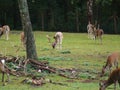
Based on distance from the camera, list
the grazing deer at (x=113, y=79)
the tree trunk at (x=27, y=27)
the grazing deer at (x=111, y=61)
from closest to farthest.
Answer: the grazing deer at (x=113, y=79), the grazing deer at (x=111, y=61), the tree trunk at (x=27, y=27)

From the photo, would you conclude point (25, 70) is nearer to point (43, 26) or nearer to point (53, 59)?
point (53, 59)

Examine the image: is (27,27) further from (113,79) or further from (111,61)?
(113,79)

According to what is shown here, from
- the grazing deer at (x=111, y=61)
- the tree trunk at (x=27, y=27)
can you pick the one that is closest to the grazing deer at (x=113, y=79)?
the grazing deer at (x=111, y=61)

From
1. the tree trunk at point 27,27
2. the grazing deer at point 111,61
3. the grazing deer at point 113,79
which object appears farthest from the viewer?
the tree trunk at point 27,27

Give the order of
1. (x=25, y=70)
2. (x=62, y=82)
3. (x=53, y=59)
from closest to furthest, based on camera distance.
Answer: (x=62, y=82) < (x=25, y=70) < (x=53, y=59)

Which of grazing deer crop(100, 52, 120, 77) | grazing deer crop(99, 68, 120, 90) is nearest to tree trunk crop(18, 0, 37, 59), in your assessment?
grazing deer crop(100, 52, 120, 77)

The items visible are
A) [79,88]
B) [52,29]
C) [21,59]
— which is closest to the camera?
[79,88]

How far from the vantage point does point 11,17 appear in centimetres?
6191

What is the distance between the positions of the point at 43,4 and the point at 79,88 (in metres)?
46.0

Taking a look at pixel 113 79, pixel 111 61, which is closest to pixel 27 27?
pixel 111 61

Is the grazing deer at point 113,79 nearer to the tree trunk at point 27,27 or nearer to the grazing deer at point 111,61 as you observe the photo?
the grazing deer at point 111,61

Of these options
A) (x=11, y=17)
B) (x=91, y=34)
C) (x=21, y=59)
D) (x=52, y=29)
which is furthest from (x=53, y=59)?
(x=11, y=17)

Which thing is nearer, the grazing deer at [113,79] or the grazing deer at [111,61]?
the grazing deer at [113,79]

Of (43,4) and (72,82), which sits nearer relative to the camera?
(72,82)
